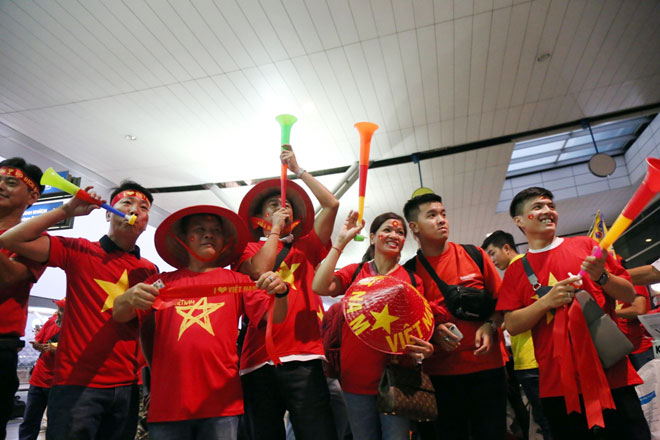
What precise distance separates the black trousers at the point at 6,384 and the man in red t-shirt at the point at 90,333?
0.81 ft

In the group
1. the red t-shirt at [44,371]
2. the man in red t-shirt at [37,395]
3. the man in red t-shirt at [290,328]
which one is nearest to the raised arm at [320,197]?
the man in red t-shirt at [290,328]

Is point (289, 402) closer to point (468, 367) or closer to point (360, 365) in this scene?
point (360, 365)

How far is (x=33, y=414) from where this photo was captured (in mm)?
3787

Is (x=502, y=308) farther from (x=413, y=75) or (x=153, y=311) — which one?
(x=413, y=75)

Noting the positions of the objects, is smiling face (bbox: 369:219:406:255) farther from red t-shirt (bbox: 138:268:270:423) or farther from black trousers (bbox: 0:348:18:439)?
black trousers (bbox: 0:348:18:439)

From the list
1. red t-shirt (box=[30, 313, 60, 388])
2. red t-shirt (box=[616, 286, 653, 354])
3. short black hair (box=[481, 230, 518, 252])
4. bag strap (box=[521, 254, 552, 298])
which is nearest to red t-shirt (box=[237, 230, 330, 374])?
→ bag strap (box=[521, 254, 552, 298])

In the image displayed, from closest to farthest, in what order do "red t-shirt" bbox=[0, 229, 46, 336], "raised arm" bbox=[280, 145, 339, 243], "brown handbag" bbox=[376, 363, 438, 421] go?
1. "brown handbag" bbox=[376, 363, 438, 421]
2. "red t-shirt" bbox=[0, 229, 46, 336]
3. "raised arm" bbox=[280, 145, 339, 243]

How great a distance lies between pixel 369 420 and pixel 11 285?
193cm

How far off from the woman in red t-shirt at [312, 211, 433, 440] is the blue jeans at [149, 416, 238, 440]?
647 mm

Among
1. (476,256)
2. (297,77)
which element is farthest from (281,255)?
(297,77)

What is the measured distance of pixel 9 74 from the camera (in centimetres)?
445

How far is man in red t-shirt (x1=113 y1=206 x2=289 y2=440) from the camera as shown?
1.66 m

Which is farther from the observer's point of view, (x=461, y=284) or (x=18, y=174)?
(x=18, y=174)

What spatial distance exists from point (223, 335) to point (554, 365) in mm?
1534
